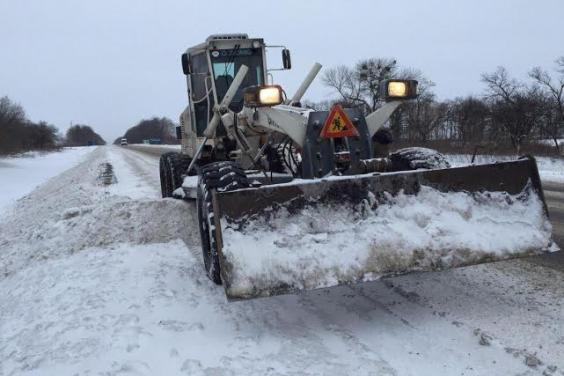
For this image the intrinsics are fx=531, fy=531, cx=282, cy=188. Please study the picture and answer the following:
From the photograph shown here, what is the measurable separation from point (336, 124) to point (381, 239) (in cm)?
157

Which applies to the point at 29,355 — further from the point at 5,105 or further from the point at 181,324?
the point at 5,105

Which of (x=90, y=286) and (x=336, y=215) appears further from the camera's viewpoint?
(x=90, y=286)

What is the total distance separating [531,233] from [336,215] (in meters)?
1.57

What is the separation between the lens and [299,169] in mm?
5711

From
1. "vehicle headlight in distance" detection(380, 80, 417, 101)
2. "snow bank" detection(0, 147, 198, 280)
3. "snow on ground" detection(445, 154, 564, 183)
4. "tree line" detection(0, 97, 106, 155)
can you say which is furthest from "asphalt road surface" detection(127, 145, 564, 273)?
"tree line" detection(0, 97, 106, 155)

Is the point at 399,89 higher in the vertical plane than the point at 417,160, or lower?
higher

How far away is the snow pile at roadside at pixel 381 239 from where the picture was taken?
367 cm

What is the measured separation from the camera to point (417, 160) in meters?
5.64

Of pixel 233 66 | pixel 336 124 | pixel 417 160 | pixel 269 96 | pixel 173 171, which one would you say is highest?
pixel 233 66

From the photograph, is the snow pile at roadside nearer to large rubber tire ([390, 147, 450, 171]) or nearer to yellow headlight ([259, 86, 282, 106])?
large rubber tire ([390, 147, 450, 171])

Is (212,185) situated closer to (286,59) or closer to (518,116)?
(286,59)

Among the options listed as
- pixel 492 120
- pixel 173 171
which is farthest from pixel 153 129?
pixel 173 171

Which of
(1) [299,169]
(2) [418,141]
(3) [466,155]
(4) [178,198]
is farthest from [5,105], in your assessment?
(1) [299,169]

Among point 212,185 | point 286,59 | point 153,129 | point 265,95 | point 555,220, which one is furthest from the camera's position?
point 153,129
